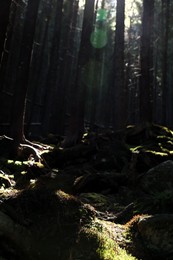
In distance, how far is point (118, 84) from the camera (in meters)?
15.8

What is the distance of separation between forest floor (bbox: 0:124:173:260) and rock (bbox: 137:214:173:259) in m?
0.01

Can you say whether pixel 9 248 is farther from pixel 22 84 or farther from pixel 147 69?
pixel 147 69

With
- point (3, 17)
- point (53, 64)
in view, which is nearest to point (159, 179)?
point (3, 17)

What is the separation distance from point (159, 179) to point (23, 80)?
7.71 meters

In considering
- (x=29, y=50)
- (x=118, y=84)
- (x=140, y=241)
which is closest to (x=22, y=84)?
(x=29, y=50)

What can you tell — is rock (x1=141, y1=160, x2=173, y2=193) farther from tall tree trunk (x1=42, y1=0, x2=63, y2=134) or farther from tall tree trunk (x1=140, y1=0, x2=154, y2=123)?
tall tree trunk (x1=42, y1=0, x2=63, y2=134)

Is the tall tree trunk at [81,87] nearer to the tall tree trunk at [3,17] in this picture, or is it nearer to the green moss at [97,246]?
the tall tree trunk at [3,17]

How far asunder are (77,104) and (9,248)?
35.9 feet

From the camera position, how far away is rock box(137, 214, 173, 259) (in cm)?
469

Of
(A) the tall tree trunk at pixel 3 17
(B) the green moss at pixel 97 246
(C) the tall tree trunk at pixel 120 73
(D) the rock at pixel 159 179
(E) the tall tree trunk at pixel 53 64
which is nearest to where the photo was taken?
(B) the green moss at pixel 97 246

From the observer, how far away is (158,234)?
4.83 m

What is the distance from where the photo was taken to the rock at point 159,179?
803 cm

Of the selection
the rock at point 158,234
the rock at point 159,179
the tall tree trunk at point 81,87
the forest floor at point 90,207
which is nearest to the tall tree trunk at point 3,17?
the forest floor at point 90,207

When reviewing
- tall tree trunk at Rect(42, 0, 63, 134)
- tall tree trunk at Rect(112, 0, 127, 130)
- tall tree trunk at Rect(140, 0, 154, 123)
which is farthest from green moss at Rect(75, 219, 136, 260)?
tall tree trunk at Rect(42, 0, 63, 134)
